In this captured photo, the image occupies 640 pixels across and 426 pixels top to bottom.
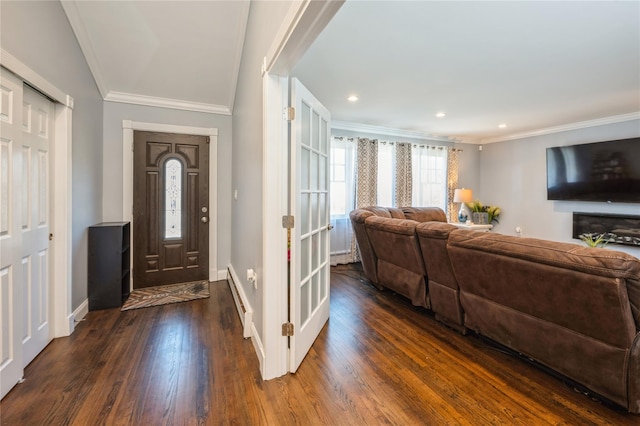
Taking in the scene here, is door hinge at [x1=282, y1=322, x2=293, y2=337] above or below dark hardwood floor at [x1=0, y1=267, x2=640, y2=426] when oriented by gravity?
above

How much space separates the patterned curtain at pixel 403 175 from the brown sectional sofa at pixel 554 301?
3.18 m

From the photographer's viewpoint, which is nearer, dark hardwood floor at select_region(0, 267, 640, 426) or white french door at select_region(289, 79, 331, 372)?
dark hardwood floor at select_region(0, 267, 640, 426)

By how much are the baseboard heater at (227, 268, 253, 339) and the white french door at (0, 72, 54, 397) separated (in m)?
1.44

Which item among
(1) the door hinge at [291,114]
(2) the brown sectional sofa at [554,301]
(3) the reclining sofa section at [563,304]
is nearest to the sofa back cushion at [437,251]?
(2) the brown sectional sofa at [554,301]

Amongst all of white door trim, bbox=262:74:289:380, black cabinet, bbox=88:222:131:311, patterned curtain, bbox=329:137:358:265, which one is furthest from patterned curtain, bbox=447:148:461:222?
black cabinet, bbox=88:222:131:311

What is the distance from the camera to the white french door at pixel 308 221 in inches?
75.3

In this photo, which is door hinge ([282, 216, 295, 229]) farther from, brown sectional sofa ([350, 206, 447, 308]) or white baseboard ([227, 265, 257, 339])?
brown sectional sofa ([350, 206, 447, 308])

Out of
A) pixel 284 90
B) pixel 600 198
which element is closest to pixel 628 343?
pixel 284 90

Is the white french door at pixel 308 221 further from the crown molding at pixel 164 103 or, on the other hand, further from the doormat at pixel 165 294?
the crown molding at pixel 164 103

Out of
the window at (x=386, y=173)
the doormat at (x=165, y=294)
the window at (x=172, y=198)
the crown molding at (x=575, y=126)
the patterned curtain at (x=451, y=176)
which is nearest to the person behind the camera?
the doormat at (x=165, y=294)

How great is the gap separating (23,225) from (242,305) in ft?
5.68

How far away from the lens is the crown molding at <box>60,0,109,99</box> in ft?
7.83

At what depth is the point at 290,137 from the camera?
188 cm

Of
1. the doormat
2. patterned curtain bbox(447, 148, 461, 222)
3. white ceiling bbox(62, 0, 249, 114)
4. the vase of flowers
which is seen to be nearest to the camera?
white ceiling bbox(62, 0, 249, 114)
